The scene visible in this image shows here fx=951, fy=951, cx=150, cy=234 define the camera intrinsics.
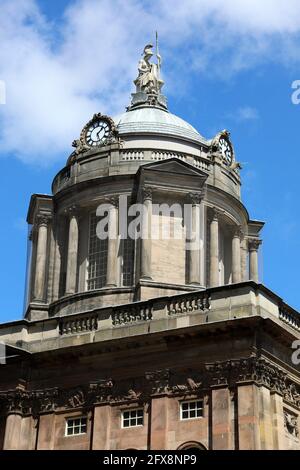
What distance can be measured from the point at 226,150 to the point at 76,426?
17.0m

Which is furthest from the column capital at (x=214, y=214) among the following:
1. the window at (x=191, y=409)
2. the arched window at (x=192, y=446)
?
the arched window at (x=192, y=446)

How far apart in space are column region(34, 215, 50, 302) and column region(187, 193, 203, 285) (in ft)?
21.5

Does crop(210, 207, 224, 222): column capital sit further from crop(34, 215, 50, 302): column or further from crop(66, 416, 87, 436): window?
crop(66, 416, 87, 436): window

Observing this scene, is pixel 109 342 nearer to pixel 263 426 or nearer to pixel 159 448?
pixel 159 448

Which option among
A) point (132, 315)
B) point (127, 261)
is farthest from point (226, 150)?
point (132, 315)

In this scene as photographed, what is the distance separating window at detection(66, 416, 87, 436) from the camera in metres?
32.0

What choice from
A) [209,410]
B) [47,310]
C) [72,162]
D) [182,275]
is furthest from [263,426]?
[72,162]

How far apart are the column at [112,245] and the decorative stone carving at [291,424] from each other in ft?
33.5

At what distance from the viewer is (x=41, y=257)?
1628 inches

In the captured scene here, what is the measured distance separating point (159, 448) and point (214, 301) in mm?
5111

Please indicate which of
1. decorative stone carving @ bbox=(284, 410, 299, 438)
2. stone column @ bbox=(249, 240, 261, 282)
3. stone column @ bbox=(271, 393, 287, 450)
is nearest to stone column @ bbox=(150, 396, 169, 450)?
stone column @ bbox=(271, 393, 287, 450)

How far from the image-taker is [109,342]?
32.1 metres

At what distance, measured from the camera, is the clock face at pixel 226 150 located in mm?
43812

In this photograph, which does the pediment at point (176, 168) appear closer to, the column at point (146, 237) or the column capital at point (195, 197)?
the column capital at point (195, 197)
